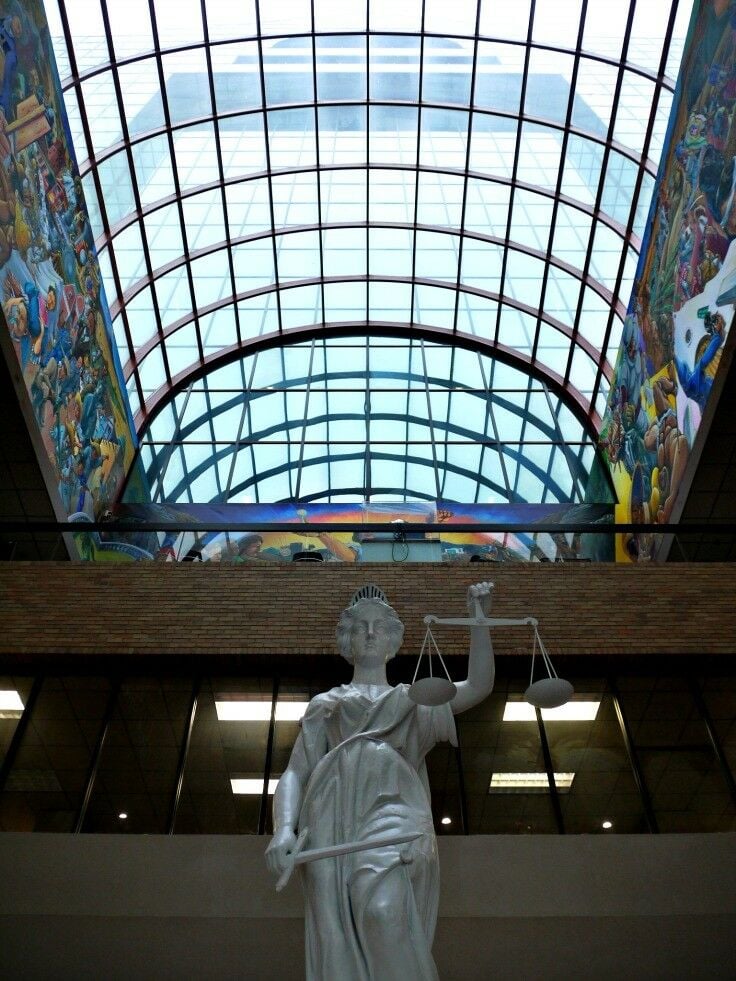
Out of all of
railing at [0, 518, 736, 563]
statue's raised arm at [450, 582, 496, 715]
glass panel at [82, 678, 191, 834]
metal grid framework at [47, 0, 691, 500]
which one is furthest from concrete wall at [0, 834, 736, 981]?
metal grid framework at [47, 0, 691, 500]

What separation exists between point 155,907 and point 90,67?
64.2 ft

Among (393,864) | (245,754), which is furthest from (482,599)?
(245,754)

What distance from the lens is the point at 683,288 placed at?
19.5m

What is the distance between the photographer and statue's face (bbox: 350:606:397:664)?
7074 mm

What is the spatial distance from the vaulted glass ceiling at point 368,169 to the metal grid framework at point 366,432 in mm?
912

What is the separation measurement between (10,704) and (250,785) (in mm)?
3607

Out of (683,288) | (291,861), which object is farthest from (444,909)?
(683,288)

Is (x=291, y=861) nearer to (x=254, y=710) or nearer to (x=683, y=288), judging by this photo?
(x=254, y=710)

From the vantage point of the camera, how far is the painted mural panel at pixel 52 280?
56.6 feet

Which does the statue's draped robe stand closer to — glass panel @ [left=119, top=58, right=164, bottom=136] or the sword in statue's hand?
the sword in statue's hand

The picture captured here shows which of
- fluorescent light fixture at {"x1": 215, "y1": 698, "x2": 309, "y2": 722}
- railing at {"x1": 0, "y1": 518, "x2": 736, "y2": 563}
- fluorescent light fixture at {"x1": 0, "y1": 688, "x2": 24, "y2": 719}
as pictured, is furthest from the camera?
railing at {"x1": 0, "y1": 518, "x2": 736, "y2": 563}

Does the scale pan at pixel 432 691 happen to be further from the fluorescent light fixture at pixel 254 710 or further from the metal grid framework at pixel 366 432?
the metal grid framework at pixel 366 432

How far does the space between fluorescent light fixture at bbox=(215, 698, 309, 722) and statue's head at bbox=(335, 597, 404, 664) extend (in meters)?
4.81

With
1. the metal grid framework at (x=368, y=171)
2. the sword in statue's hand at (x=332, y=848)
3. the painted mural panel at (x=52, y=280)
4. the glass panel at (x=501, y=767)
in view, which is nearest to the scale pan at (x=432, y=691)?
the sword in statue's hand at (x=332, y=848)
